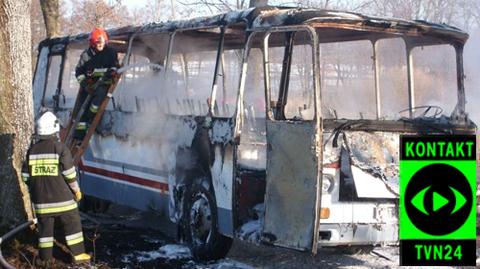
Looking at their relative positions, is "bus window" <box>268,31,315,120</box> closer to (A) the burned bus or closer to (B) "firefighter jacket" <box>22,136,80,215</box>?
(A) the burned bus

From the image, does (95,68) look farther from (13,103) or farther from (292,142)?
(292,142)

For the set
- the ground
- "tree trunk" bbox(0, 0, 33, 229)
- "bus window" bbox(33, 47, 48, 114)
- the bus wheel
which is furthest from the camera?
"bus window" bbox(33, 47, 48, 114)

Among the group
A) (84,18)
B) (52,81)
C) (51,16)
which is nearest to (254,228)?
(52,81)

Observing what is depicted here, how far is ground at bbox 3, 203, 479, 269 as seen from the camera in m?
7.23

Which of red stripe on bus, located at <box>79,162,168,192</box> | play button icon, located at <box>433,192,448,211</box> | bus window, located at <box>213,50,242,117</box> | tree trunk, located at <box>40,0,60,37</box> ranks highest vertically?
tree trunk, located at <box>40,0,60,37</box>

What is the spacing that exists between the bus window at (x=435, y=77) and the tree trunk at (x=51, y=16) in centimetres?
1230

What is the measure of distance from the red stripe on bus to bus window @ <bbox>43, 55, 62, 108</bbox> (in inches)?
58.5

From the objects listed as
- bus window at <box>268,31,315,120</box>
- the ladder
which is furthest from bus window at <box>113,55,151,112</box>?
bus window at <box>268,31,315,120</box>

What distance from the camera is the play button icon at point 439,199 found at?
486 centimetres

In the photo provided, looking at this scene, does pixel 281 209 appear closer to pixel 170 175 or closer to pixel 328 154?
pixel 328 154

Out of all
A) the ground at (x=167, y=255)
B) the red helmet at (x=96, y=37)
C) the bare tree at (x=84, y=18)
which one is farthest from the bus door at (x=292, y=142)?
the bare tree at (x=84, y=18)

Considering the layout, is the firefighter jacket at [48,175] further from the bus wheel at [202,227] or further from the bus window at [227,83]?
the bus window at [227,83]

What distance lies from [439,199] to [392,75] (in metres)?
3.08

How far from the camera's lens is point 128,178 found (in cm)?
909
